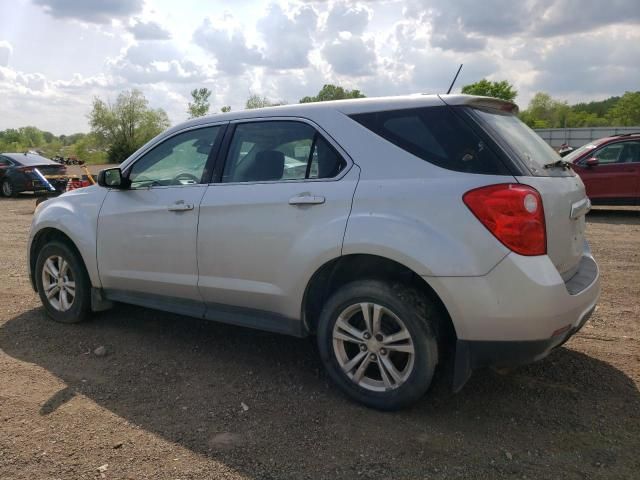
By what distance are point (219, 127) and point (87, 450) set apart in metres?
2.33

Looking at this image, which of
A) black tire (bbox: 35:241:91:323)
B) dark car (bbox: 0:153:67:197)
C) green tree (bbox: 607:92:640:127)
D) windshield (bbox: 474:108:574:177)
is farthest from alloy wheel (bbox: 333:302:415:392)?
green tree (bbox: 607:92:640:127)

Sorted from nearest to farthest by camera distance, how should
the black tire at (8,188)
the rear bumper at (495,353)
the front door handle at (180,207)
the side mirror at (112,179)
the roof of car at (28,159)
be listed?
the rear bumper at (495,353), the front door handle at (180,207), the side mirror at (112,179), the black tire at (8,188), the roof of car at (28,159)

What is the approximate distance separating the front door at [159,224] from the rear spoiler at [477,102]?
1721 mm

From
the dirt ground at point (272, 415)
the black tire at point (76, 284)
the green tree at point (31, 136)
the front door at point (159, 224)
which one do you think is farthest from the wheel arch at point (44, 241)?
the green tree at point (31, 136)

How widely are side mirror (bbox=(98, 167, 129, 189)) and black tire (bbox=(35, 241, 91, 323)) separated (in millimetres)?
807

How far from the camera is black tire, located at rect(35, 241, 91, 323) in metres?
4.86

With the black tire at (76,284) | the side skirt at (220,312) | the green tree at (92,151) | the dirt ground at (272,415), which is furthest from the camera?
the green tree at (92,151)

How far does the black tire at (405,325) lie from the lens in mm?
3133

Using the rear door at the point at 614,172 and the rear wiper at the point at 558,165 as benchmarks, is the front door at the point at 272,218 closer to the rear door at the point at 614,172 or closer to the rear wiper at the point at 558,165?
the rear wiper at the point at 558,165

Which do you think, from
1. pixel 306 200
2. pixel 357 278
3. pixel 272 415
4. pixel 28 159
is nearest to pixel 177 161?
pixel 306 200

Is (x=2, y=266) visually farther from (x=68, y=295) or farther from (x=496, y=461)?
(x=496, y=461)

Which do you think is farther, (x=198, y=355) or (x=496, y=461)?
(x=198, y=355)

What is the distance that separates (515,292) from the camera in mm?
Answer: 2891

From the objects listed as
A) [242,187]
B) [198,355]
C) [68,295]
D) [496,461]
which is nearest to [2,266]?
[68,295]
